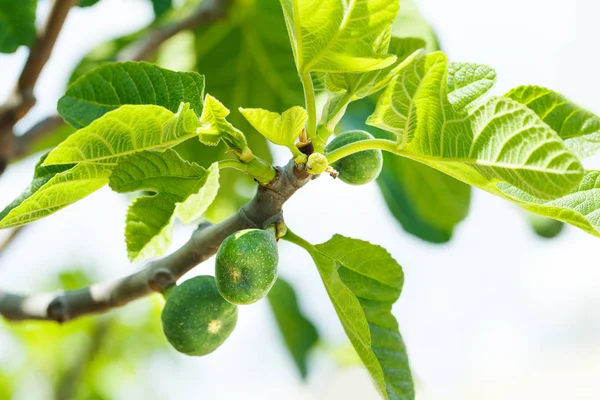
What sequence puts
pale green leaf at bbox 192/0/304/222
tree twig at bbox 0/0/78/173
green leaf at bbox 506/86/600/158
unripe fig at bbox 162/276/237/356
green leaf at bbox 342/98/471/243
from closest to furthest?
green leaf at bbox 506/86/600/158, unripe fig at bbox 162/276/237/356, tree twig at bbox 0/0/78/173, green leaf at bbox 342/98/471/243, pale green leaf at bbox 192/0/304/222

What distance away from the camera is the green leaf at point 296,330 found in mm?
2270

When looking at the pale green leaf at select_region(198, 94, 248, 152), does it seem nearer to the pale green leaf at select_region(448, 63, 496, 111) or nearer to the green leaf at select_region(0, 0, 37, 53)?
the pale green leaf at select_region(448, 63, 496, 111)

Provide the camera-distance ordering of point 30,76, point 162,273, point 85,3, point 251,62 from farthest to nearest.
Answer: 1. point 251,62
2. point 85,3
3. point 30,76
4. point 162,273

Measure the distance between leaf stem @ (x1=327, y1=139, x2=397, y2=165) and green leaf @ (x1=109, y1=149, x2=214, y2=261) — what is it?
0.70ft

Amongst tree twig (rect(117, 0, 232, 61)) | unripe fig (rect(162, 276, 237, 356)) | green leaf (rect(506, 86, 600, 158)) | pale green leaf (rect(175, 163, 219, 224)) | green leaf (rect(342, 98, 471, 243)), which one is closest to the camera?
pale green leaf (rect(175, 163, 219, 224))

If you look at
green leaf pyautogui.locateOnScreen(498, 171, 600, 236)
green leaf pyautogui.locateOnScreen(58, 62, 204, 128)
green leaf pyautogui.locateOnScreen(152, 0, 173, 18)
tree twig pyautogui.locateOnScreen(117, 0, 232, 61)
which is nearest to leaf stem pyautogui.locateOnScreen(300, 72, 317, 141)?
green leaf pyautogui.locateOnScreen(58, 62, 204, 128)

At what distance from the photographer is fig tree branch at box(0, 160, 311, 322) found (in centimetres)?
111

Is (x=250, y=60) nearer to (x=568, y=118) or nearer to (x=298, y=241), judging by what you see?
(x=298, y=241)

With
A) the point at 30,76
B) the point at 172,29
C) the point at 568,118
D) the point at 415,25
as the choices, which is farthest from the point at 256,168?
the point at 172,29

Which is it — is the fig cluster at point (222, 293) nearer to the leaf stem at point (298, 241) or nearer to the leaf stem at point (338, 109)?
the leaf stem at point (298, 241)

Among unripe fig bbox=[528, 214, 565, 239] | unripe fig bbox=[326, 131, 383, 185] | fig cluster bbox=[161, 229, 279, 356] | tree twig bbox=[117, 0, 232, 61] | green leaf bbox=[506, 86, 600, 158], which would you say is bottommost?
unripe fig bbox=[528, 214, 565, 239]

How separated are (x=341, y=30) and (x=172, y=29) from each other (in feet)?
4.28

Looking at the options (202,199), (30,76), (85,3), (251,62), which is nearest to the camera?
(202,199)

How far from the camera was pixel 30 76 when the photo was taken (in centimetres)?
171
